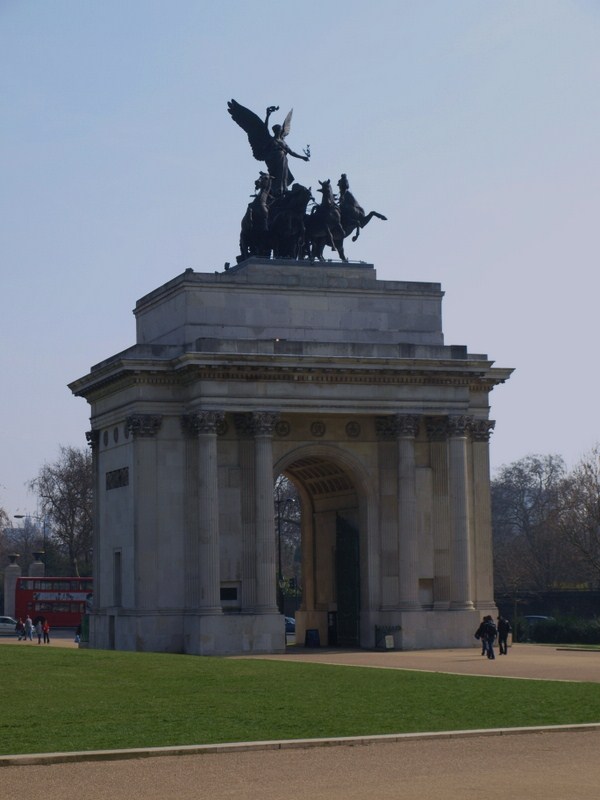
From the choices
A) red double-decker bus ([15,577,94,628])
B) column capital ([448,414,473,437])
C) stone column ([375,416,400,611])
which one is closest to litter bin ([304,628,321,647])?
stone column ([375,416,400,611])

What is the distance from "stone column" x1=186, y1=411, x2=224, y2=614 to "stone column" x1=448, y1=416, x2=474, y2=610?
381 inches

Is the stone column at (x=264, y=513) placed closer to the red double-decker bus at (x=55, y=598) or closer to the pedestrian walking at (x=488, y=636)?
the pedestrian walking at (x=488, y=636)

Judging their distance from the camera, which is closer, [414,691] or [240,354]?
[414,691]

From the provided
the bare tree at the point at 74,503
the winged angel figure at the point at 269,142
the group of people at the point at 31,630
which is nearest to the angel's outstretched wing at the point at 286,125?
the winged angel figure at the point at 269,142

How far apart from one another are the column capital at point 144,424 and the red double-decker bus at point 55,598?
152ft

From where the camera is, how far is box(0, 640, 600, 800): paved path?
22484mm

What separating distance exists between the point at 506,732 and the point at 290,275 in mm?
37114

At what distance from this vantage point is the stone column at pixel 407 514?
63.0 m

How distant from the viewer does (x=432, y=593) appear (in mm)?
64188

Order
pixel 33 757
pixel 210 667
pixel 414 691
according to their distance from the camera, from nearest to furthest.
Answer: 1. pixel 33 757
2. pixel 414 691
3. pixel 210 667

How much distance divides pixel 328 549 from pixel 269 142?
1753cm

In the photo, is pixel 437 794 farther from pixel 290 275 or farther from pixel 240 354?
pixel 290 275

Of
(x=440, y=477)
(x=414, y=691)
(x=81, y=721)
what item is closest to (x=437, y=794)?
(x=81, y=721)

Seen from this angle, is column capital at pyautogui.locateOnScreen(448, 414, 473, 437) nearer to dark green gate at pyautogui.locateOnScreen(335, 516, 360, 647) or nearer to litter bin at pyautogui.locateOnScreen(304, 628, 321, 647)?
dark green gate at pyautogui.locateOnScreen(335, 516, 360, 647)
